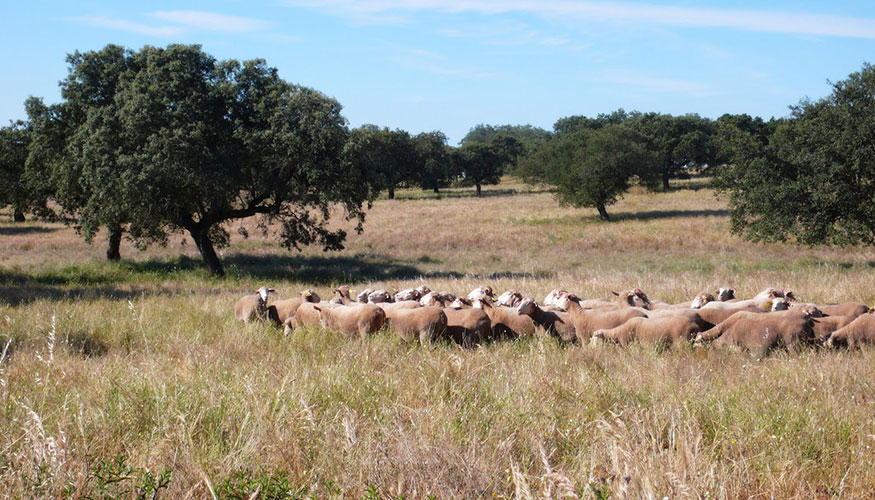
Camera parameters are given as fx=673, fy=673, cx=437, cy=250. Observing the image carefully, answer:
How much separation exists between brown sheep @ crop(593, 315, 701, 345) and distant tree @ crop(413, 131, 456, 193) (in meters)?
74.3

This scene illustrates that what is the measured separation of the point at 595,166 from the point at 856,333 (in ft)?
151

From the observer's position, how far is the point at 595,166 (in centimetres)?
5400

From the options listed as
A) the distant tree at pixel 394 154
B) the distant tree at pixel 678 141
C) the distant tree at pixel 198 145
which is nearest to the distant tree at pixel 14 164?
the distant tree at pixel 198 145

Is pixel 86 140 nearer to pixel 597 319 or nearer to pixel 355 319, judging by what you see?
pixel 355 319

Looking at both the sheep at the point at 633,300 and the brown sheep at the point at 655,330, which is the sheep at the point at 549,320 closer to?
the brown sheep at the point at 655,330

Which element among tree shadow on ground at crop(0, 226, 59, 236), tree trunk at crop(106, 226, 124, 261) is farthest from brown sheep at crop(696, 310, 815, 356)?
tree shadow on ground at crop(0, 226, 59, 236)

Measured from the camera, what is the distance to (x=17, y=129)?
106 feet

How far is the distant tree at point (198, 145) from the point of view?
23.5m

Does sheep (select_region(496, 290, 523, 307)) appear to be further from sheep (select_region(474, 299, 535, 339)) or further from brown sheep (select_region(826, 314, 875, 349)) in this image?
brown sheep (select_region(826, 314, 875, 349))

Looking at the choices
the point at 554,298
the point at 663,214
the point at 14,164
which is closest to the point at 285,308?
the point at 554,298

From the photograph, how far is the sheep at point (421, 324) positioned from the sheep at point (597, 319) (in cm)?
221

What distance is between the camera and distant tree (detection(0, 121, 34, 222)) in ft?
107

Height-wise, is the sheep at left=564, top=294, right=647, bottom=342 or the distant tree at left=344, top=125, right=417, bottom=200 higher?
the distant tree at left=344, top=125, right=417, bottom=200

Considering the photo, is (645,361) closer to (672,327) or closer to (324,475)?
(672,327)
